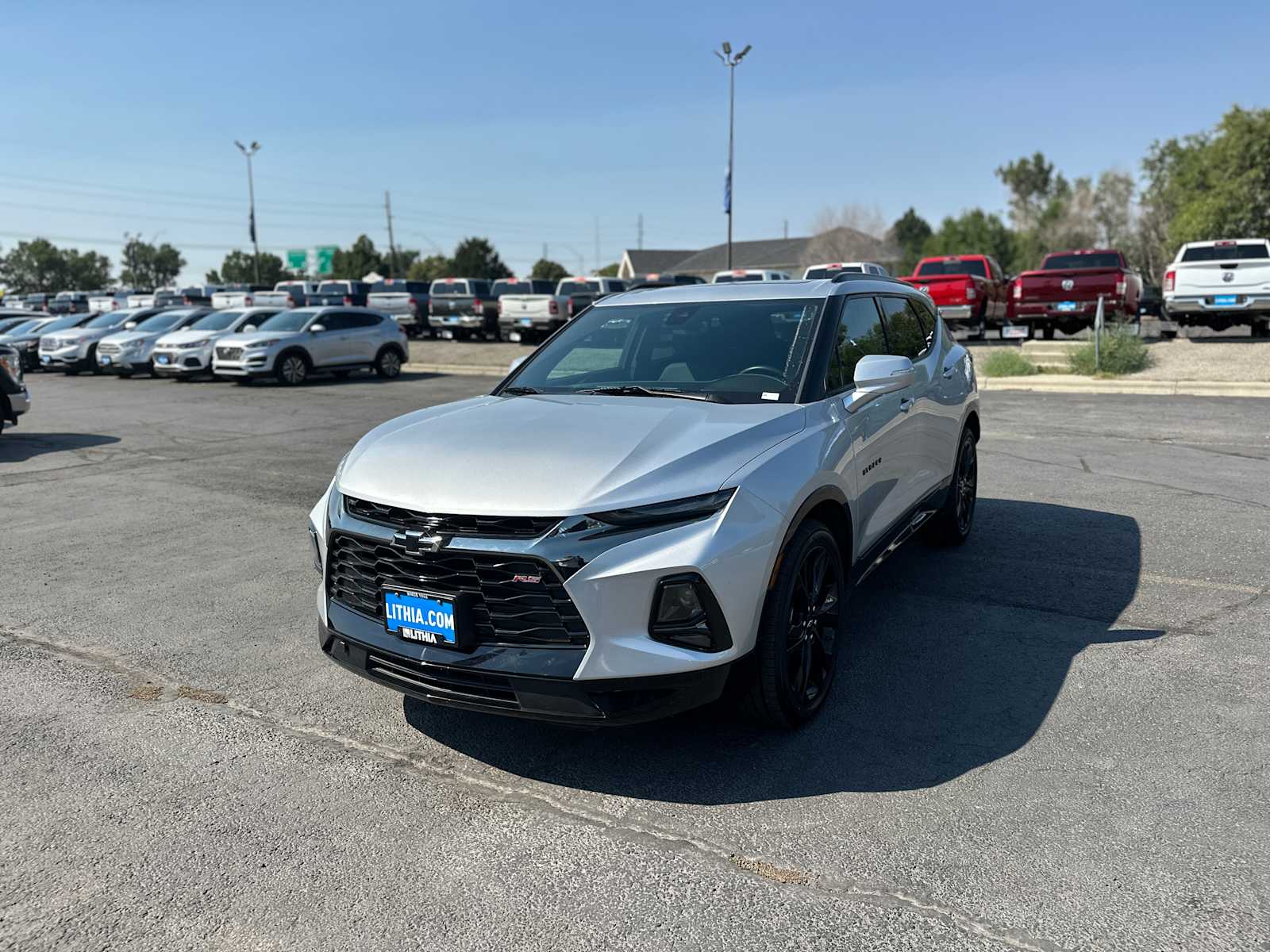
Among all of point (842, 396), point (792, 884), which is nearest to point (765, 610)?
point (792, 884)

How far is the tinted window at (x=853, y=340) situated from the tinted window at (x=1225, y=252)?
19.9 metres

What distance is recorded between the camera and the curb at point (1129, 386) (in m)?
15.8

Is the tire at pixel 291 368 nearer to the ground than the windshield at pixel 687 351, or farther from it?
nearer to the ground

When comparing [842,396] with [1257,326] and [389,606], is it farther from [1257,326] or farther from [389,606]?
[1257,326]

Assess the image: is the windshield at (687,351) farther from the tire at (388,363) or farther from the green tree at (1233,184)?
the green tree at (1233,184)

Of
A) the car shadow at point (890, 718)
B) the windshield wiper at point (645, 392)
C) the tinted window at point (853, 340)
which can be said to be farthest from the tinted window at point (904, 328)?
the windshield wiper at point (645, 392)

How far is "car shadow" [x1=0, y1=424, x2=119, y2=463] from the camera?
12266 mm

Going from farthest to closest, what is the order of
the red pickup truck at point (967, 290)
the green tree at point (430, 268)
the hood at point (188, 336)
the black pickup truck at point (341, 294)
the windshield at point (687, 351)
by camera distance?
1. the green tree at point (430, 268)
2. the black pickup truck at point (341, 294)
3. the hood at point (188, 336)
4. the red pickup truck at point (967, 290)
5. the windshield at point (687, 351)

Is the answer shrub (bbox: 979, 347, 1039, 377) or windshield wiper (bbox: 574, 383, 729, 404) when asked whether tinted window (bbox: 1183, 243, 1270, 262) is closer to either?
shrub (bbox: 979, 347, 1039, 377)

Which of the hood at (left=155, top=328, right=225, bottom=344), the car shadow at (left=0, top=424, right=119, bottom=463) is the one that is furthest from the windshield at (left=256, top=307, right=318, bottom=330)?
the car shadow at (left=0, top=424, right=119, bottom=463)

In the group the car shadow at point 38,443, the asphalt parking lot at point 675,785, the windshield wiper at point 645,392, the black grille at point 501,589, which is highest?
the windshield wiper at point 645,392

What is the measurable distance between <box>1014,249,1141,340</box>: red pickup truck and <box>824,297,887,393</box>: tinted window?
653 inches

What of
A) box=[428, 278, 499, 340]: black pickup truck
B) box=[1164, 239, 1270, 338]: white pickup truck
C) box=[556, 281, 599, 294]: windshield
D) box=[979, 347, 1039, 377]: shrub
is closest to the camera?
box=[979, 347, 1039, 377]: shrub

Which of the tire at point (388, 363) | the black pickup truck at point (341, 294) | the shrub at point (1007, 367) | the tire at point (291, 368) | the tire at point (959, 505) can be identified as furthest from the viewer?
the black pickup truck at point (341, 294)
